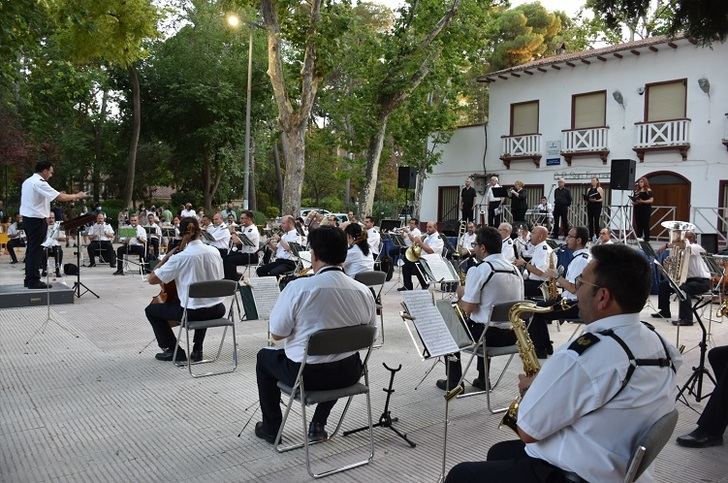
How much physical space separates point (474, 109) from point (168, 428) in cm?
3980

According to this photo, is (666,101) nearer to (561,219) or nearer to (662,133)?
(662,133)

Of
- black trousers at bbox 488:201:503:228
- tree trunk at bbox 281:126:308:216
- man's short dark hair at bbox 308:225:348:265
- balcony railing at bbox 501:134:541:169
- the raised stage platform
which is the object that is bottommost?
the raised stage platform

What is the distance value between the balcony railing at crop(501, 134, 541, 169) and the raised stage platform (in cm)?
1891

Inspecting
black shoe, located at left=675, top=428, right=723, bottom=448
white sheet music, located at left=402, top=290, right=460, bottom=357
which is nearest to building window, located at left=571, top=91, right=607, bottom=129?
black shoe, located at left=675, top=428, right=723, bottom=448

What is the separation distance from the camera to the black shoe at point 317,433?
4.68 metres

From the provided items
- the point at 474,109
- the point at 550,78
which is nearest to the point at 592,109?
the point at 550,78

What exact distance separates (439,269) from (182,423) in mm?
4437

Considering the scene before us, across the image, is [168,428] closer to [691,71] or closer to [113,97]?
[691,71]

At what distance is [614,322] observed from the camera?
7.93 feet

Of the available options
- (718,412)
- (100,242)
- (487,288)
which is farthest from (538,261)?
(100,242)

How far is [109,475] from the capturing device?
4031mm

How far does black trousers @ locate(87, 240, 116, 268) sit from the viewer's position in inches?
648

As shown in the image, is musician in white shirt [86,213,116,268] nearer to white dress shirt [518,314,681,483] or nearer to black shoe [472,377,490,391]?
black shoe [472,377,490,391]

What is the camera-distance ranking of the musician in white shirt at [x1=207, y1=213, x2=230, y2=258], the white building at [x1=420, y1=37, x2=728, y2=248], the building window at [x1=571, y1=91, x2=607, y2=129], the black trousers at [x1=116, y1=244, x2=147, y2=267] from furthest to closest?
the building window at [x1=571, y1=91, x2=607, y2=129]
the white building at [x1=420, y1=37, x2=728, y2=248]
the black trousers at [x1=116, y1=244, x2=147, y2=267]
the musician in white shirt at [x1=207, y1=213, x2=230, y2=258]
